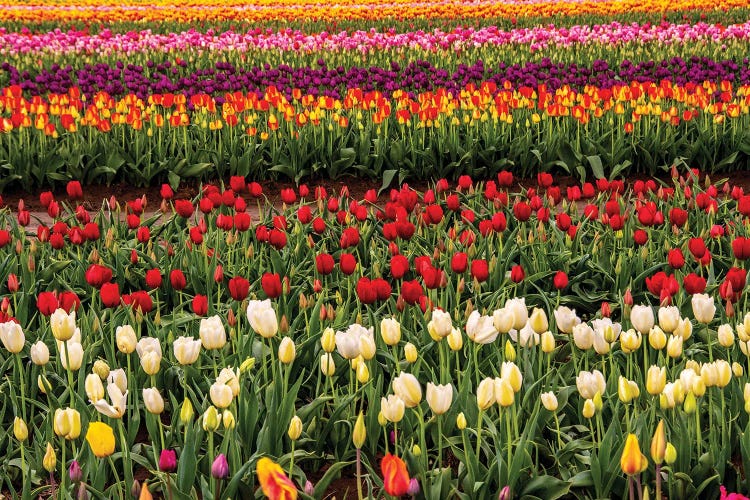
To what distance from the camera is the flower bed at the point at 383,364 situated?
239cm

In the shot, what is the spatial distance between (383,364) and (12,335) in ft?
3.93

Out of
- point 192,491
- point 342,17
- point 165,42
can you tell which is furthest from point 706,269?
point 342,17

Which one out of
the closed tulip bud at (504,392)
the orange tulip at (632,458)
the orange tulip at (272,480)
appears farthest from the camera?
the closed tulip bud at (504,392)

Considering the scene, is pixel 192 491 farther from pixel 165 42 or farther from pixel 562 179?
pixel 165 42

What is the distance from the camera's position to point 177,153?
7.68 meters

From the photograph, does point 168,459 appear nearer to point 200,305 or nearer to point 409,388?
point 409,388

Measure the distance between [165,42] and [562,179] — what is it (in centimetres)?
887

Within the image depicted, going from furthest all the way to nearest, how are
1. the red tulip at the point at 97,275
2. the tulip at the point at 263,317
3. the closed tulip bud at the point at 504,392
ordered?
the red tulip at the point at 97,275 < the tulip at the point at 263,317 < the closed tulip bud at the point at 504,392

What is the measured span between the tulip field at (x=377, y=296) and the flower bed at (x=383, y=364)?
0.01m

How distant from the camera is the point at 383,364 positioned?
3.26 meters

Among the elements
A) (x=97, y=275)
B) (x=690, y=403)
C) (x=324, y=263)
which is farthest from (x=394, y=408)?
(x=97, y=275)

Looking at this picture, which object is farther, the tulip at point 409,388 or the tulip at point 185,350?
the tulip at point 185,350

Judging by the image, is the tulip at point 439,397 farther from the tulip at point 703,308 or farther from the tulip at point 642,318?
the tulip at point 703,308

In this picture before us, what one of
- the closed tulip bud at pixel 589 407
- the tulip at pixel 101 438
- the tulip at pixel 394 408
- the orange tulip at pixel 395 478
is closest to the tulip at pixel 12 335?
the tulip at pixel 101 438
